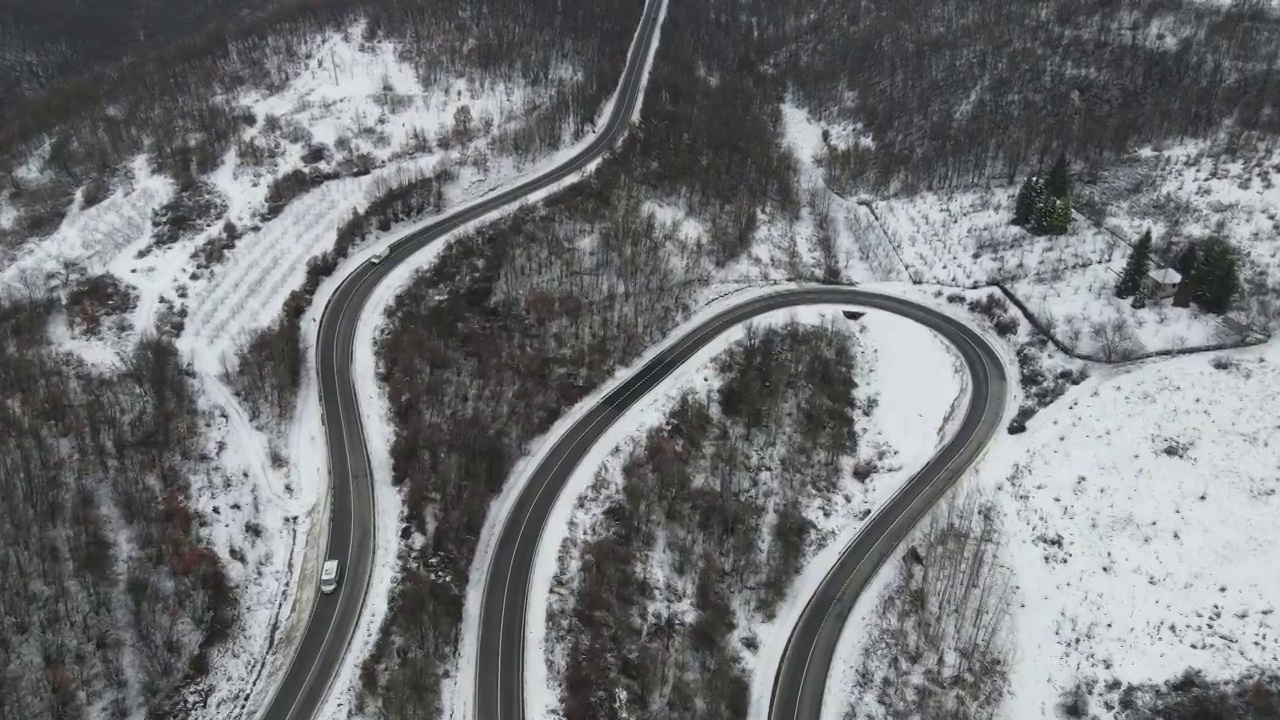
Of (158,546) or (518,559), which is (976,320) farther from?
(158,546)

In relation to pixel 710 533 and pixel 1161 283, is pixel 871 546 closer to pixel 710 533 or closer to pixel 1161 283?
pixel 710 533

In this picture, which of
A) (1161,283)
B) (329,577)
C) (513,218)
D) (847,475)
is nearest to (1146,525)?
(847,475)

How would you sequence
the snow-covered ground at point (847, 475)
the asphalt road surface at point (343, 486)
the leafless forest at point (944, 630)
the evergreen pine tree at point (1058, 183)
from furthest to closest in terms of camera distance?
the evergreen pine tree at point (1058, 183) < the snow-covered ground at point (847, 475) < the leafless forest at point (944, 630) < the asphalt road surface at point (343, 486)

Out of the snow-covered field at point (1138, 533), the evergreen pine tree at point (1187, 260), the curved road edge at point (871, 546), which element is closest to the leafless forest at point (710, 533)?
the curved road edge at point (871, 546)

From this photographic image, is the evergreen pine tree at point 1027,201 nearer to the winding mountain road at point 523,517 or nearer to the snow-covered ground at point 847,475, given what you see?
the winding mountain road at point 523,517

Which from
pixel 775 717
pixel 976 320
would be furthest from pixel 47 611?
pixel 976 320

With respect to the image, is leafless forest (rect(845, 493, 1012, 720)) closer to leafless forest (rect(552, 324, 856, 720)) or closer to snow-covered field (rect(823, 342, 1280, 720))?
snow-covered field (rect(823, 342, 1280, 720))
